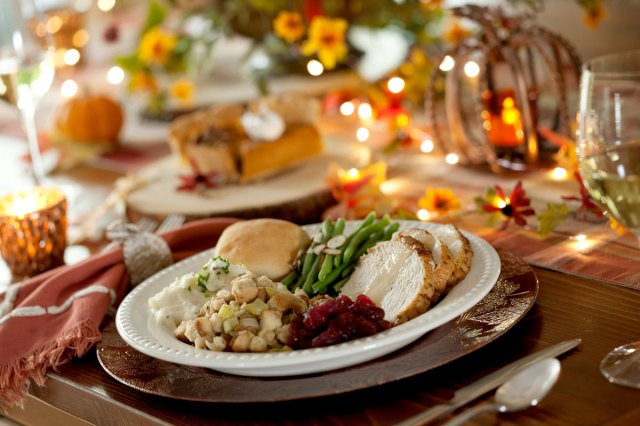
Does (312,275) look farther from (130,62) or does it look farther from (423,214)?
(130,62)

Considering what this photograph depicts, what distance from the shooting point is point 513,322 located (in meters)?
1.15

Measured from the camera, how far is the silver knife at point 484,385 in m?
0.99

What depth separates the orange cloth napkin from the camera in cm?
131

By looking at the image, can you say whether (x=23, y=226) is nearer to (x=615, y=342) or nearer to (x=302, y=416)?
(x=302, y=416)

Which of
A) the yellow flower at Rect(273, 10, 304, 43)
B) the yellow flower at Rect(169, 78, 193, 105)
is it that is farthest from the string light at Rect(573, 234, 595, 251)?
the yellow flower at Rect(169, 78, 193, 105)

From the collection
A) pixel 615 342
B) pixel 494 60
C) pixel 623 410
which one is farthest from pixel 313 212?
pixel 623 410

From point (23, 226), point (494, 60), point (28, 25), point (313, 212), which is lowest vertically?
point (313, 212)

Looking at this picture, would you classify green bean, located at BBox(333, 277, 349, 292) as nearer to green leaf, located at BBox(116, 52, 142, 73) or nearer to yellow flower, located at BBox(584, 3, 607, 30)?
yellow flower, located at BBox(584, 3, 607, 30)

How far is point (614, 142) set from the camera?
104cm

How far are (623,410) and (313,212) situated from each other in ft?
3.55

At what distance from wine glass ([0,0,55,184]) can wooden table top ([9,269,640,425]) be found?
952 mm

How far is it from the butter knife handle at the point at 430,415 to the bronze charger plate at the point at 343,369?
7 cm

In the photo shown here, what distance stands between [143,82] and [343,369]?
80.3 inches

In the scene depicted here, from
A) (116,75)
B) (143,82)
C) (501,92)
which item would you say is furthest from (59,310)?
(116,75)
